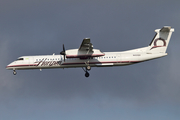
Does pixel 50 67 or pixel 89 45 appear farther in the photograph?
pixel 50 67

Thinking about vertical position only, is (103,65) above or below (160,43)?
below

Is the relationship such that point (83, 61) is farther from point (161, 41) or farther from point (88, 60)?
point (161, 41)

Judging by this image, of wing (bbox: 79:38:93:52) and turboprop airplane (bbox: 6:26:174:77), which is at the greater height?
wing (bbox: 79:38:93:52)

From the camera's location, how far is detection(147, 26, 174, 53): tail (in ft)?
106

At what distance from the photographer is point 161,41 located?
32562mm

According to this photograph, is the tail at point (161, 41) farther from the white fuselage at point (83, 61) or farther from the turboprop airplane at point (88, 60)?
the white fuselage at point (83, 61)

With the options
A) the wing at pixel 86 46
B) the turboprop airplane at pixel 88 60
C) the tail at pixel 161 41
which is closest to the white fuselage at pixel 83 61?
the turboprop airplane at pixel 88 60

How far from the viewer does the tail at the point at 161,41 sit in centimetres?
3225

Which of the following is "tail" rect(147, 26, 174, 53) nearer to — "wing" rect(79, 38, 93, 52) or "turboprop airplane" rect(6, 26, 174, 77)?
"turboprop airplane" rect(6, 26, 174, 77)

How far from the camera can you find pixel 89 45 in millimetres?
29328

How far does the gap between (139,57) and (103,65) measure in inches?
181

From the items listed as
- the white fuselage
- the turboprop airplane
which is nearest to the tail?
→ the turboprop airplane

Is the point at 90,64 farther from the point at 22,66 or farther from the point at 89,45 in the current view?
the point at 22,66

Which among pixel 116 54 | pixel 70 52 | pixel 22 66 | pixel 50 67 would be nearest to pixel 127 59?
pixel 116 54
